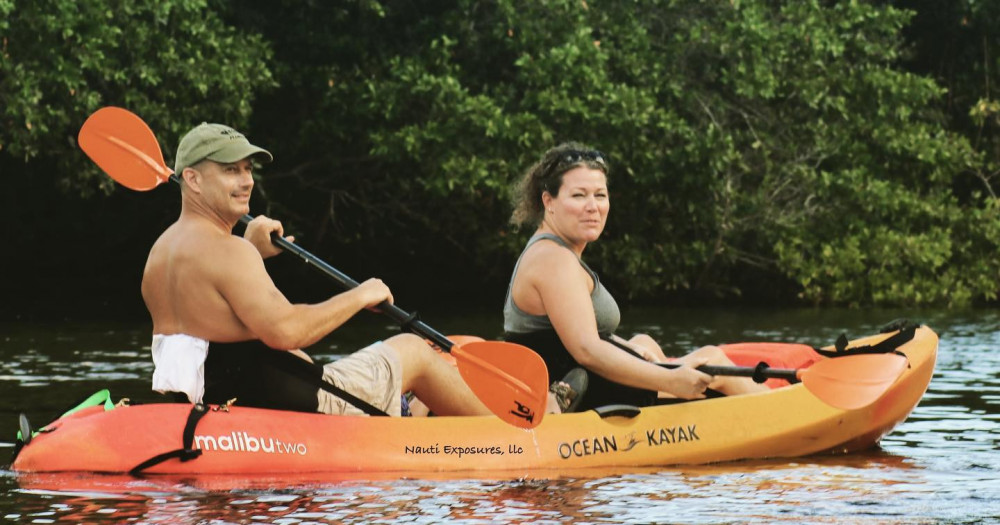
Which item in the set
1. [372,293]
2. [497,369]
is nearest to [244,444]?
[372,293]

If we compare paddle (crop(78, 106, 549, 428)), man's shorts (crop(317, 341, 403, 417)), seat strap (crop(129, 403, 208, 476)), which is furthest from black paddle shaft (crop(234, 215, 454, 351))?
seat strap (crop(129, 403, 208, 476))

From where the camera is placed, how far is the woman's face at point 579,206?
6.20 meters

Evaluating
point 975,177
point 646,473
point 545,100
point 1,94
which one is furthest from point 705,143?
point 646,473

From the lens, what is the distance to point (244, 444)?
19.3 ft

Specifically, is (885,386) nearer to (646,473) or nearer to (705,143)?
(646,473)

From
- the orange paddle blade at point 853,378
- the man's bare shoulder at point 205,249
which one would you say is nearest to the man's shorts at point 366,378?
the man's bare shoulder at point 205,249

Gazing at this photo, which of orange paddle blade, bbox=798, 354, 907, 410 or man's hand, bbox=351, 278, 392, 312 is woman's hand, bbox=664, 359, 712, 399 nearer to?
orange paddle blade, bbox=798, 354, 907, 410

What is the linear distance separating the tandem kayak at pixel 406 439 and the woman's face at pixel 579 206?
0.70m

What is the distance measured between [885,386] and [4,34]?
9.91 metres

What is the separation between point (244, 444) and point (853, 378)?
2480 millimetres

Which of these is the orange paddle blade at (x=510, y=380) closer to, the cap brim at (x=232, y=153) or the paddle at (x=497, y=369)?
the paddle at (x=497, y=369)

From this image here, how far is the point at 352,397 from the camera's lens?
6.04 metres

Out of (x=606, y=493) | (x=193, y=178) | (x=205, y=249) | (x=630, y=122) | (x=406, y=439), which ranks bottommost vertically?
(x=606, y=493)

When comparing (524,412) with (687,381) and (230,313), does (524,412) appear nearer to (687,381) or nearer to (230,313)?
(687,381)
